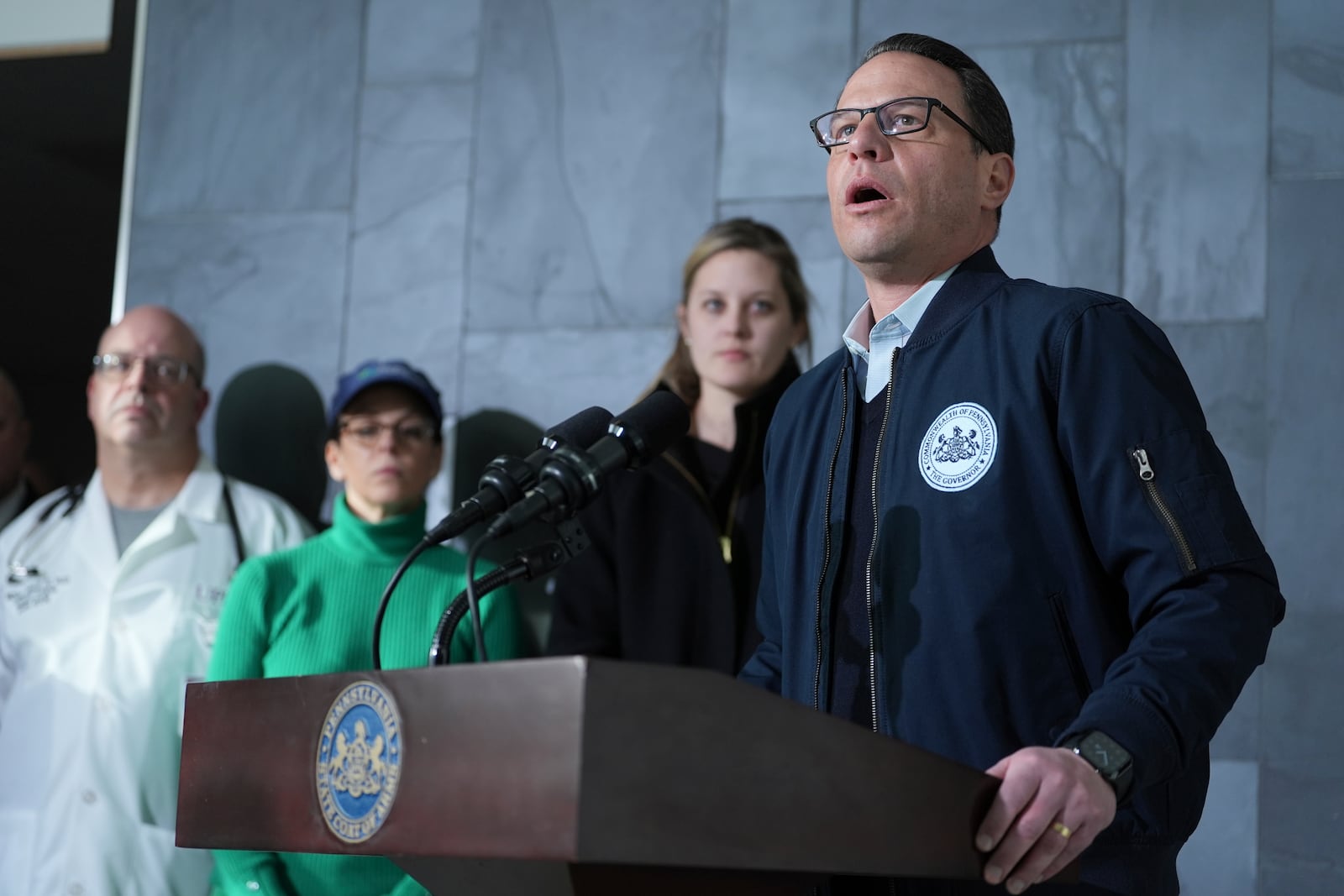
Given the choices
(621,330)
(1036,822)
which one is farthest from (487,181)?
(1036,822)

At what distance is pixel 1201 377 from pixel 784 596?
2048mm

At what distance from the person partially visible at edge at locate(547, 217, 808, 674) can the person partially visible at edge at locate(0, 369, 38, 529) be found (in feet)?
6.11

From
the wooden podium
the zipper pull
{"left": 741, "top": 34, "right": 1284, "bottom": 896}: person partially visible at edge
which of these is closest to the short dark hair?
{"left": 741, "top": 34, "right": 1284, "bottom": 896}: person partially visible at edge

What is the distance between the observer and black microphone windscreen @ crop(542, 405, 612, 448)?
1376 mm

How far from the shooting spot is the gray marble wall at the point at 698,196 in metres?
3.34

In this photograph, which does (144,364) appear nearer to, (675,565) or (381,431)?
(381,431)

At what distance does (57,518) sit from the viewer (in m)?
3.84

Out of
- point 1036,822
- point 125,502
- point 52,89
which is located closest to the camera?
point 1036,822

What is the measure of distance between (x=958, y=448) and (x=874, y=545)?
0.14 metres

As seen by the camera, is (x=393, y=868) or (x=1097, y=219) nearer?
(x=393, y=868)

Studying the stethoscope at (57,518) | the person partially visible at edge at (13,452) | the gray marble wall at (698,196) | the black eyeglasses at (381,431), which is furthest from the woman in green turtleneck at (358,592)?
the person partially visible at edge at (13,452)

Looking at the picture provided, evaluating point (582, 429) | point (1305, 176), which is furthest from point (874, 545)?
point (1305, 176)

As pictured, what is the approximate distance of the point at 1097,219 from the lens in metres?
3.59

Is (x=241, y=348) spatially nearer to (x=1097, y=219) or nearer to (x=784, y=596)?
(x=1097, y=219)
